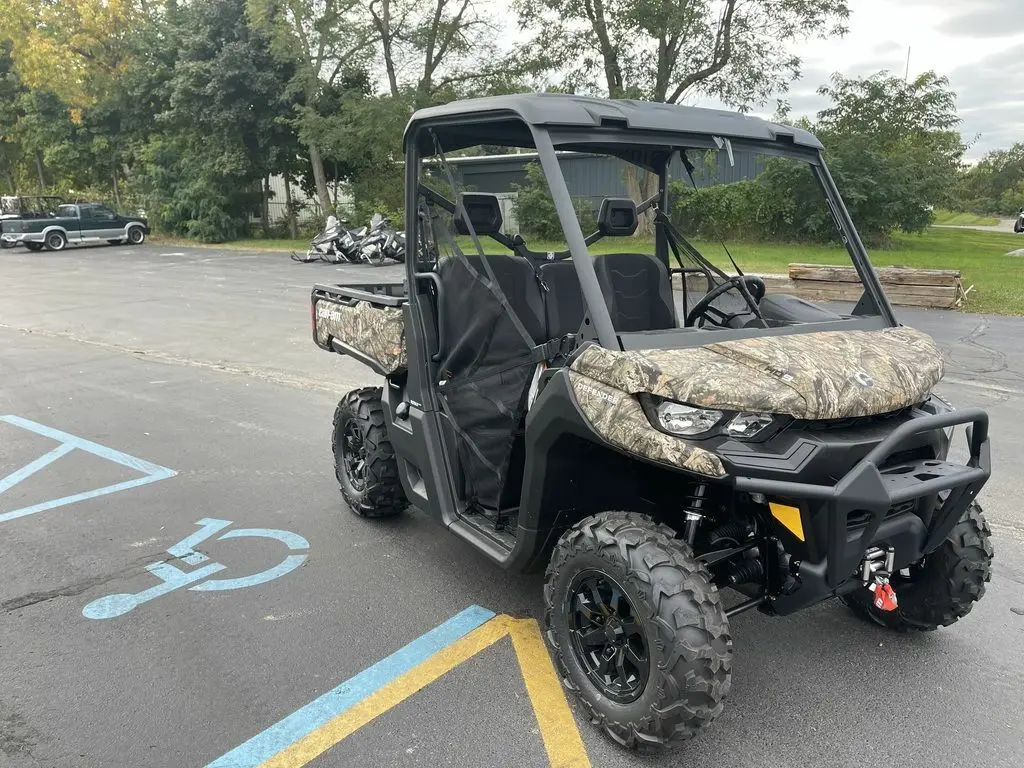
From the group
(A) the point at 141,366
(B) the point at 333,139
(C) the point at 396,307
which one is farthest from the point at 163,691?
(B) the point at 333,139

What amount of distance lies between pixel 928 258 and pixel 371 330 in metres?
17.6

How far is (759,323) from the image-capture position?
332 centimetres

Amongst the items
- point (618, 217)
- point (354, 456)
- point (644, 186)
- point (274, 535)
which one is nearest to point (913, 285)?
Answer: point (644, 186)

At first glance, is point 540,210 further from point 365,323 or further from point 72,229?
point 72,229

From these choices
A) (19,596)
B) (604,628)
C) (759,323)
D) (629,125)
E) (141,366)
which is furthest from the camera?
(141,366)

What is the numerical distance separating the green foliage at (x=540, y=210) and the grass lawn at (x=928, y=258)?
110mm

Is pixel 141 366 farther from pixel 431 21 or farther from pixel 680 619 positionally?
pixel 431 21

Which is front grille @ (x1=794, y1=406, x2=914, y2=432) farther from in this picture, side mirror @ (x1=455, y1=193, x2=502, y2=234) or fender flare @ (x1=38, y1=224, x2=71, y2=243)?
fender flare @ (x1=38, y1=224, x2=71, y2=243)

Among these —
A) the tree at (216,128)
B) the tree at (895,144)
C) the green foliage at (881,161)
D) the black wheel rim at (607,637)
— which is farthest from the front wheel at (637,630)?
the tree at (216,128)

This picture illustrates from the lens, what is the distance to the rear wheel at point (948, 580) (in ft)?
9.90

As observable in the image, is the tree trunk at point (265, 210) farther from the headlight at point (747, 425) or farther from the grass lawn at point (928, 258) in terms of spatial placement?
the headlight at point (747, 425)

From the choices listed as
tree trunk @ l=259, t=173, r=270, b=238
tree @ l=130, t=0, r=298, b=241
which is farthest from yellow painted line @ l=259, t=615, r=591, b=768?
tree trunk @ l=259, t=173, r=270, b=238

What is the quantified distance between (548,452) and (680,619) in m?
0.73

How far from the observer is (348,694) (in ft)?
9.72
